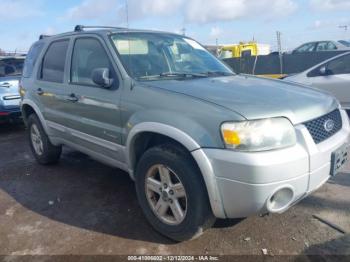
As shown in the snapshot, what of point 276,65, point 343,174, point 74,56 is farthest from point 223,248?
point 276,65

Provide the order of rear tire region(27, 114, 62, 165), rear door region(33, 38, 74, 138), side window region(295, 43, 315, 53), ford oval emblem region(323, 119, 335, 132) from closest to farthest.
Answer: ford oval emblem region(323, 119, 335, 132) < rear door region(33, 38, 74, 138) < rear tire region(27, 114, 62, 165) < side window region(295, 43, 315, 53)

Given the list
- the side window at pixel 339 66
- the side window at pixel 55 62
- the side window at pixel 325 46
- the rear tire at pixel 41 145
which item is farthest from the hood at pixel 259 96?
the side window at pixel 325 46

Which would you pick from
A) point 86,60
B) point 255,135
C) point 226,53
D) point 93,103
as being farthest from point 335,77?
point 226,53

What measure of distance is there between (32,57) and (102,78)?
241 cm

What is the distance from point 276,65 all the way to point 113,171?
9.96 m

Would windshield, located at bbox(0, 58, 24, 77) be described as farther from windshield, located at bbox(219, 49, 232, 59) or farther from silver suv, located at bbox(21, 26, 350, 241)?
windshield, located at bbox(219, 49, 232, 59)

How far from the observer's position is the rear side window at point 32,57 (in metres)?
5.12

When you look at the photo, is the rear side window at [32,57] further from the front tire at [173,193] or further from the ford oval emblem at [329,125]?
the ford oval emblem at [329,125]

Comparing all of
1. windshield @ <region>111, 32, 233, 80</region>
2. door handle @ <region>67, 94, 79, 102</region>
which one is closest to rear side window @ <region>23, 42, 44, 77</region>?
door handle @ <region>67, 94, 79, 102</region>

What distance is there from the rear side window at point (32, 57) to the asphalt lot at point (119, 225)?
5.35 feet

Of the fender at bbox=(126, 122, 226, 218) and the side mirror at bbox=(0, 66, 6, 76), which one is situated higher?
the side mirror at bbox=(0, 66, 6, 76)

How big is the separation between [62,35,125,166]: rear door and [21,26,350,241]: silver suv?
11mm

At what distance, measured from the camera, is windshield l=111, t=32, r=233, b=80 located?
351cm

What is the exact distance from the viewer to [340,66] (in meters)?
7.46
